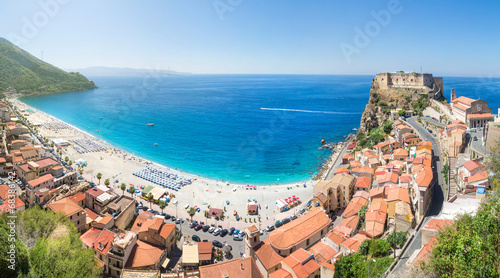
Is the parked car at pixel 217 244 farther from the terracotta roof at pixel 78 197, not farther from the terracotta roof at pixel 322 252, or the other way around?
the terracotta roof at pixel 78 197

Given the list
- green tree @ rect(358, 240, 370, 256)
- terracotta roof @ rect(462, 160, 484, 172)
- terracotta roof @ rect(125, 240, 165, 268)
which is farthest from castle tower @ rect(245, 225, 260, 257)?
terracotta roof @ rect(462, 160, 484, 172)

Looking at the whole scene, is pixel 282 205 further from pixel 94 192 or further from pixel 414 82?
pixel 414 82

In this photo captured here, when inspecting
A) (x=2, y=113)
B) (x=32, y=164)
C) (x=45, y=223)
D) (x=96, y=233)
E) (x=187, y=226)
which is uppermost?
(x=2, y=113)

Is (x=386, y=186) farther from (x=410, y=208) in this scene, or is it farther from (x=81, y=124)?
(x=81, y=124)

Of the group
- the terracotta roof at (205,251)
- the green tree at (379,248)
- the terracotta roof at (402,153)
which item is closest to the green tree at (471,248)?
the green tree at (379,248)

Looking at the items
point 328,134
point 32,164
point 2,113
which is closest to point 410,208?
point 32,164

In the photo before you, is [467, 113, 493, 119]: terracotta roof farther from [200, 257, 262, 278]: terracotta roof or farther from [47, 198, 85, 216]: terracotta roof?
[47, 198, 85, 216]: terracotta roof

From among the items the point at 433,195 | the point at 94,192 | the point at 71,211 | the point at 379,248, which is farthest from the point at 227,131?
the point at 379,248
